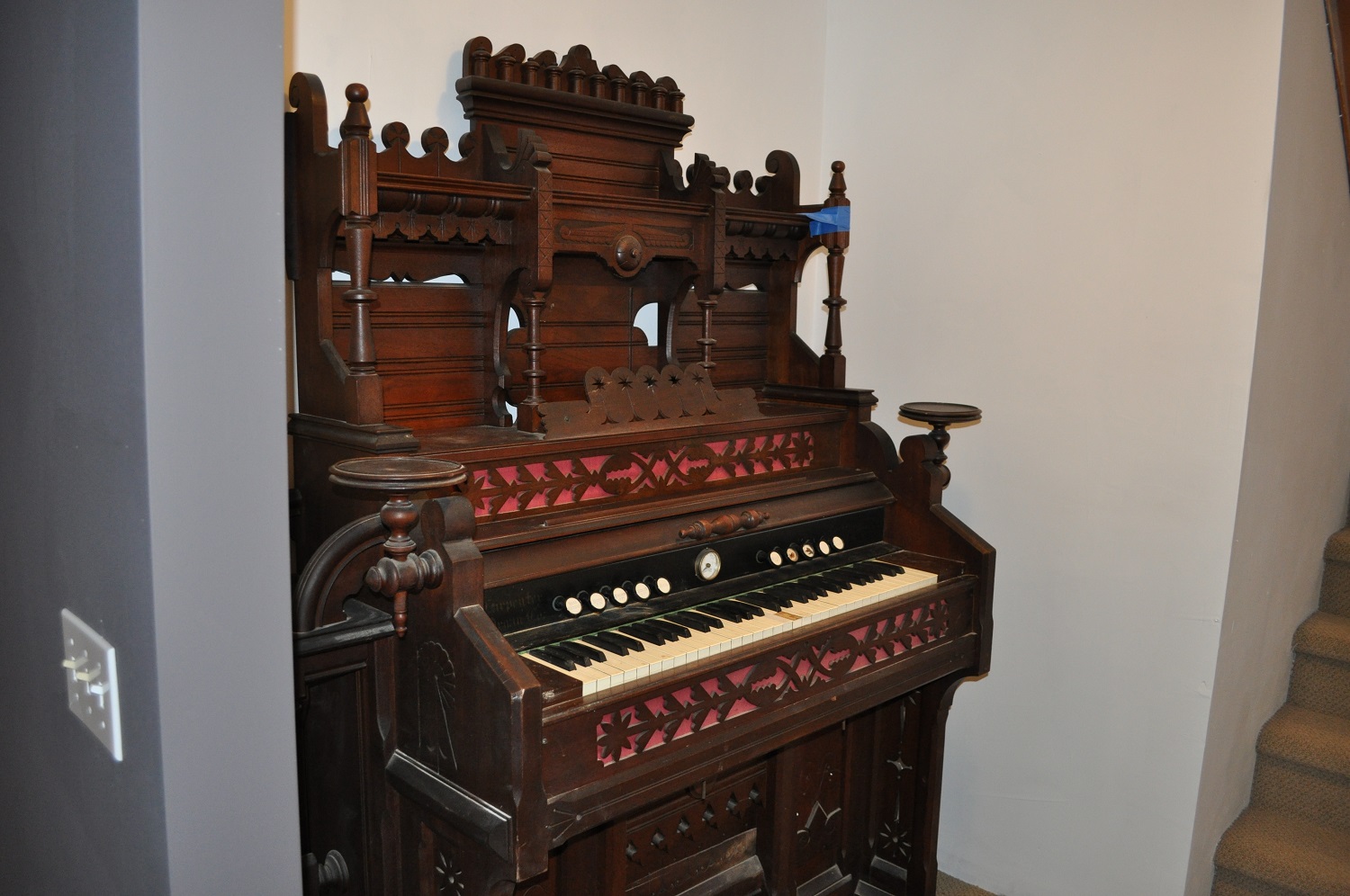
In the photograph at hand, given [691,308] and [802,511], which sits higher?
[691,308]

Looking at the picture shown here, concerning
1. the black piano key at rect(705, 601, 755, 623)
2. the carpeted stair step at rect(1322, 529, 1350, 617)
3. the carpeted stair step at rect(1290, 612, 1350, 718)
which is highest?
the black piano key at rect(705, 601, 755, 623)

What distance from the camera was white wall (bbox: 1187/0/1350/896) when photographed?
8.19 feet

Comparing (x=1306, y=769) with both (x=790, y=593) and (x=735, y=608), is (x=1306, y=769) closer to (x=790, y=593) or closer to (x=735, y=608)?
(x=790, y=593)

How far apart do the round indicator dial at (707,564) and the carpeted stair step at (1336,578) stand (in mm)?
2358

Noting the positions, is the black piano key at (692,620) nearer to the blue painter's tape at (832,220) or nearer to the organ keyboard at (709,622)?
the organ keyboard at (709,622)

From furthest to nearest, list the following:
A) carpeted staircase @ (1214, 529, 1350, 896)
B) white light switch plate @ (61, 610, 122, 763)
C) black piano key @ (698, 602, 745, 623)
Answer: carpeted staircase @ (1214, 529, 1350, 896) < black piano key @ (698, 602, 745, 623) < white light switch plate @ (61, 610, 122, 763)

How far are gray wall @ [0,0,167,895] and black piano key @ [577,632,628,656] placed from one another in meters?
0.82

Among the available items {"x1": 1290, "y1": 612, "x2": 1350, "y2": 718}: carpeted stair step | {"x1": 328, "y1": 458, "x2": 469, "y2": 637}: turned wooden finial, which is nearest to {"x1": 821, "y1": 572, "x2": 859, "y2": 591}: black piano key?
{"x1": 328, "y1": 458, "x2": 469, "y2": 637}: turned wooden finial

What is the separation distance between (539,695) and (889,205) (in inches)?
80.8

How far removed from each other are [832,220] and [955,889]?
193 centimetres

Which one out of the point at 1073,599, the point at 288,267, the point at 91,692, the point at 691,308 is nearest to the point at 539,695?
the point at 91,692

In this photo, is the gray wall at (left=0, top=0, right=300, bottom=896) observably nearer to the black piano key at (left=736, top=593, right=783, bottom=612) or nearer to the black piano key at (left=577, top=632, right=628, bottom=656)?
the black piano key at (left=577, top=632, right=628, bottom=656)

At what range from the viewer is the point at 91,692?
1087 millimetres

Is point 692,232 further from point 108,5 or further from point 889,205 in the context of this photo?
point 108,5
